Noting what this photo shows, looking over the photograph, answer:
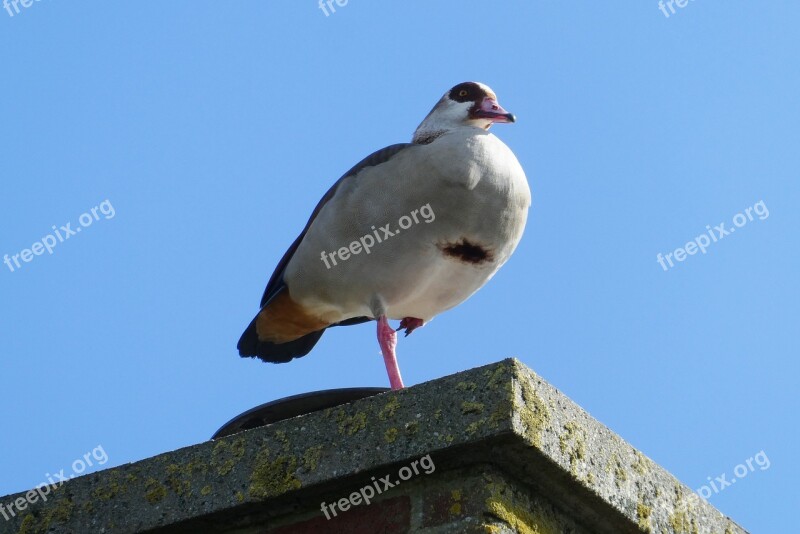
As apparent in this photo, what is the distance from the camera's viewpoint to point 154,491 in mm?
2727

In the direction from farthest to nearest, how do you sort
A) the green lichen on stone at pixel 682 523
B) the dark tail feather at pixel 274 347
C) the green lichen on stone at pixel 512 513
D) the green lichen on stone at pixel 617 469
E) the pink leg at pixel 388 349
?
the dark tail feather at pixel 274 347 → the pink leg at pixel 388 349 → the green lichen on stone at pixel 682 523 → the green lichen on stone at pixel 617 469 → the green lichen on stone at pixel 512 513

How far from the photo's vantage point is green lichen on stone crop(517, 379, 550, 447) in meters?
2.43

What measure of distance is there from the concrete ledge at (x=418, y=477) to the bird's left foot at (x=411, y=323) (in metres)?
2.34

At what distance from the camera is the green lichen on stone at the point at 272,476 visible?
259cm

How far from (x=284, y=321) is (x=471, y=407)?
292cm

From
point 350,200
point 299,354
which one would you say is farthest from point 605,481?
point 299,354

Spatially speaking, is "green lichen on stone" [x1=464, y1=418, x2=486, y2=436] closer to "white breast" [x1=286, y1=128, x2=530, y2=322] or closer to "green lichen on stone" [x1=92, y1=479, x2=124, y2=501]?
"green lichen on stone" [x1=92, y1=479, x2=124, y2=501]

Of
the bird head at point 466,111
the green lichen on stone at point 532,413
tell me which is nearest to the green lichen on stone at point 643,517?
the green lichen on stone at point 532,413

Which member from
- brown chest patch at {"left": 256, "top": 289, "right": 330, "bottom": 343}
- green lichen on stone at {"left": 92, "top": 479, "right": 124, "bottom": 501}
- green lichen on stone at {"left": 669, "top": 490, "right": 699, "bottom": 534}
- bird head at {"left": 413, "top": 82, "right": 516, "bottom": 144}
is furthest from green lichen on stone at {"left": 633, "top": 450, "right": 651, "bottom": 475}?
bird head at {"left": 413, "top": 82, "right": 516, "bottom": 144}

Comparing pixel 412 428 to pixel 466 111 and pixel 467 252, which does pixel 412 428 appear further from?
pixel 466 111

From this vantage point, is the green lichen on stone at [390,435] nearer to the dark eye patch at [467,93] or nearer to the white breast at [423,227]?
the white breast at [423,227]

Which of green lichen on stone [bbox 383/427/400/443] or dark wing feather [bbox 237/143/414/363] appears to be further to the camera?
dark wing feather [bbox 237/143/414/363]

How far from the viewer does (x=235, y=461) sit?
2689 millimetres

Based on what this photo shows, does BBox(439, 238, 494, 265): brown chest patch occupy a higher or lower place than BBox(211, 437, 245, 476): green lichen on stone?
higher
